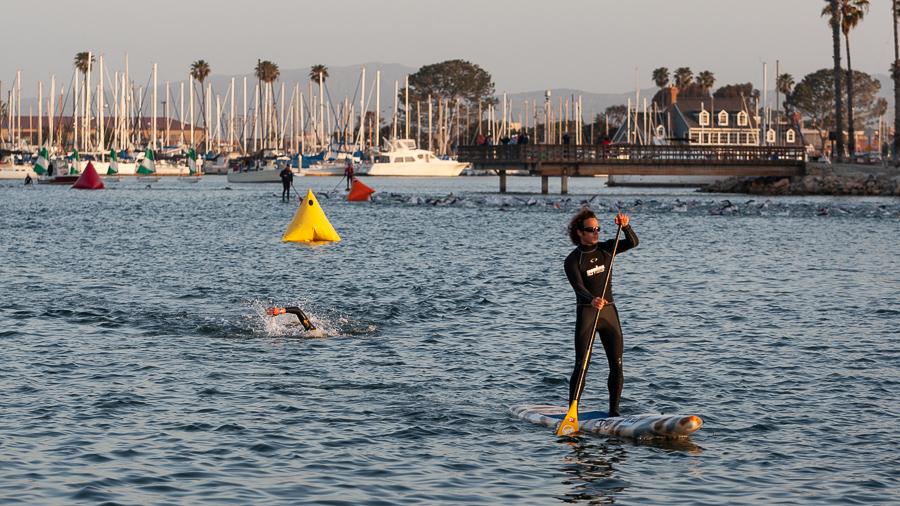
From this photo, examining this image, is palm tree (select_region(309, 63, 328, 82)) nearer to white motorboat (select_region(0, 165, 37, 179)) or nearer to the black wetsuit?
white motorboat (select_region(0, 165, 37, 179))

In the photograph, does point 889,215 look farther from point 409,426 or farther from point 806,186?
point 409,426

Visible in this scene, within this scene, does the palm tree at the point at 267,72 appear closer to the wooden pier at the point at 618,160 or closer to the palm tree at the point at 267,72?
the palm tree at the point at 267,72

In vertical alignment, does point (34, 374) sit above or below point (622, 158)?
below

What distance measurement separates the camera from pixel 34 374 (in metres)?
16.5

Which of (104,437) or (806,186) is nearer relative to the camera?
(104,437)

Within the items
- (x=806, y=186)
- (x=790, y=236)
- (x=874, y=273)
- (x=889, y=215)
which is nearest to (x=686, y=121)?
(x=806, y=186)

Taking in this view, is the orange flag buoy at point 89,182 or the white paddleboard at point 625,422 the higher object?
the orange flag buoy at point 89,182

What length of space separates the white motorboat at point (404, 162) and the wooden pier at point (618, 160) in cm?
7302

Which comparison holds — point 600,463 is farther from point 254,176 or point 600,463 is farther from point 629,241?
point 254,176

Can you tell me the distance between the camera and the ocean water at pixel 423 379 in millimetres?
11508

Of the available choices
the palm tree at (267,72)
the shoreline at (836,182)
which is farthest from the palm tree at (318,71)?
the shoreline at (836,182)

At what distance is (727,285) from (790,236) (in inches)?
773

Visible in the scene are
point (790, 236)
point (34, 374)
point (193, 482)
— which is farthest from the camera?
point (790, 236)

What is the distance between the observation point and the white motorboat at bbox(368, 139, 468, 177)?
158 m
